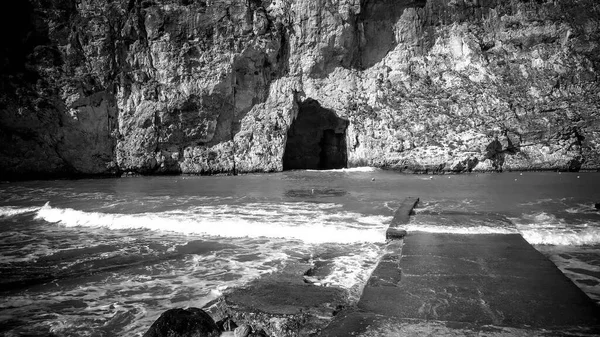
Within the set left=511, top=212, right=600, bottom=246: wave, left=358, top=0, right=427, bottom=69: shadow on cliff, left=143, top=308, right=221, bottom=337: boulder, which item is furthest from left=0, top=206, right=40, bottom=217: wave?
left=358, top=0, right=427, bottom=69: shadow on cliff

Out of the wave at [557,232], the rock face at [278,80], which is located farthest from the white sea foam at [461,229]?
the rock face at [278,80]

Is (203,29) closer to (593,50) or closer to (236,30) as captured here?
(236,30)

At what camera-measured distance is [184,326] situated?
2949 mm

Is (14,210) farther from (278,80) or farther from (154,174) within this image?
(278,80)

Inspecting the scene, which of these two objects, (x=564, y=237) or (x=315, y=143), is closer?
(x=564, y=237)

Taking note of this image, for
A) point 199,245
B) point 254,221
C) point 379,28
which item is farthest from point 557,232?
point 379,28

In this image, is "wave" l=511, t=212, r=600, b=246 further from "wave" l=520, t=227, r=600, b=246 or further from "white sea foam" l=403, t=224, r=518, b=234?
"white sea foam" l=403, t=224, r=518, b=234

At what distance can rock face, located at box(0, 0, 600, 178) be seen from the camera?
78.2 feet

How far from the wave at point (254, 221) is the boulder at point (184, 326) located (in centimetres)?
372

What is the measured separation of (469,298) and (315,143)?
29201 millimetres

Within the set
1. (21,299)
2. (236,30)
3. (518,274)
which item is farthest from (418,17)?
(21,299)

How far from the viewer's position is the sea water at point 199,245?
13.3 feet

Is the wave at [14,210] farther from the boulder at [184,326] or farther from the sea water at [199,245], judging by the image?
the boulder at [184,326]

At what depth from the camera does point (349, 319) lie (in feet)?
9.71
